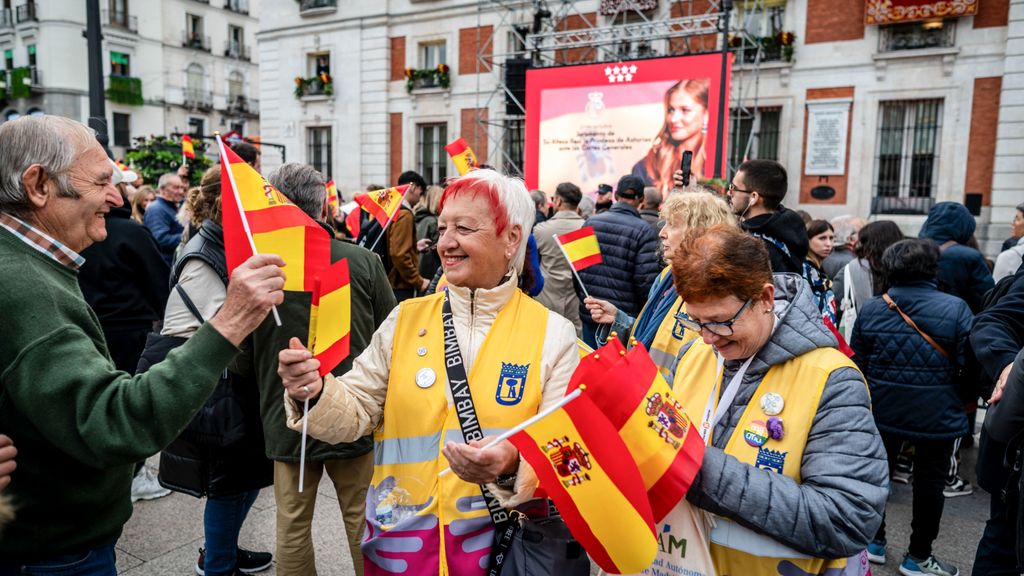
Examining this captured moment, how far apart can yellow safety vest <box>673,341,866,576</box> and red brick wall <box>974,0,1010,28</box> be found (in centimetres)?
1631

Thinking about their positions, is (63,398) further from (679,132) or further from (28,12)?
(28,12)

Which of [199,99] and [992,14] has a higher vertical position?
[199,99]

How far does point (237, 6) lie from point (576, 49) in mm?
32256

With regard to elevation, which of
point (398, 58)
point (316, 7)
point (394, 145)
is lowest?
point (394, 145)

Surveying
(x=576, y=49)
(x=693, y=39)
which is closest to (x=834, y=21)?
(x=693, y=39)

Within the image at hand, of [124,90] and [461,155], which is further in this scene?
[124,90]

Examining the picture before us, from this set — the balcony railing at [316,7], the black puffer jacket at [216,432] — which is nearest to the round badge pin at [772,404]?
the black puffer jacket at [216,432]

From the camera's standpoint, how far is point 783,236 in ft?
11.2

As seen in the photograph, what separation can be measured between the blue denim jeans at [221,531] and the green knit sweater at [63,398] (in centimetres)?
141

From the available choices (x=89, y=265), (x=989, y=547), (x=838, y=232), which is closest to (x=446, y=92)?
(x=838, y=232)

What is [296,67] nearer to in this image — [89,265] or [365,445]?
[89,265]

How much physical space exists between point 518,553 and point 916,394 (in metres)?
2.95

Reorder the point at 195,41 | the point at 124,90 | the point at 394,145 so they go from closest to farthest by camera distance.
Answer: the point at 394,145, the point at 124,90, the point at 195,41

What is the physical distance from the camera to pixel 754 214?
3572 mm
